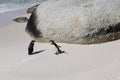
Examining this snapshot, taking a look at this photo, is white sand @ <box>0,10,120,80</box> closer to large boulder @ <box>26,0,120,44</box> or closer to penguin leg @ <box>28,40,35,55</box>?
penguin leg @ <box>28,40,35,55</box>

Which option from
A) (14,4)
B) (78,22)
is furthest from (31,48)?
(14,4)

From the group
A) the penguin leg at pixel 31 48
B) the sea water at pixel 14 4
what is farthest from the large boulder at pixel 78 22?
the sea water at pixel 14 4

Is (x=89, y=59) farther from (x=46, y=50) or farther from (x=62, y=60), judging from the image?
(x=46, y=50)

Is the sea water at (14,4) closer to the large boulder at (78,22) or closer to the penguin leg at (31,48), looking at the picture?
the large boulder at (78,22)

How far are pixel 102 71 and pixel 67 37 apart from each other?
1.83 metres

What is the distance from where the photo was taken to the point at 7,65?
689 centimetres

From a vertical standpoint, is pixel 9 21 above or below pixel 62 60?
above

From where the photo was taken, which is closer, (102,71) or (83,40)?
(102,71)

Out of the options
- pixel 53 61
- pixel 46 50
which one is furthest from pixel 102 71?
pixel 46 50

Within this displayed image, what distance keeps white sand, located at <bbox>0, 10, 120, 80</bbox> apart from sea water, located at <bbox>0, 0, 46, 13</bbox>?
530 cm

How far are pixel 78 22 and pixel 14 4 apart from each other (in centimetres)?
694

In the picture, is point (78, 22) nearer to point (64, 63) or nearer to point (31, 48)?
point (31, 48)

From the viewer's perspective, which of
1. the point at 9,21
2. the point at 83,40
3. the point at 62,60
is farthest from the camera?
the point at 9,21

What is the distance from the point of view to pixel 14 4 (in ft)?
46.1
